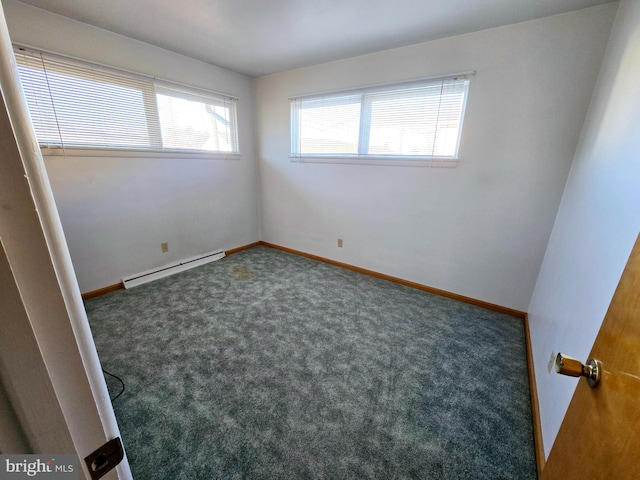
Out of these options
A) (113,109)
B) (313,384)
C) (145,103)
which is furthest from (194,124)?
(313,384)

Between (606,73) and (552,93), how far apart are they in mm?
314

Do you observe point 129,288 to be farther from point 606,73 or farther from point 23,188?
point 606,73

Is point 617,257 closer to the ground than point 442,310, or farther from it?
farther from it

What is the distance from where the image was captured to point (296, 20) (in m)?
2.03

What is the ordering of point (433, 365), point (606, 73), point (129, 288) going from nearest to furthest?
1. point (606, 73)
2. point (433, 365)
3. point (129, 288)

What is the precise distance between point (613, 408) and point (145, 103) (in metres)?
3.56

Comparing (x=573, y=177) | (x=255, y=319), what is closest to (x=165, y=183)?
(x=255, y=319)

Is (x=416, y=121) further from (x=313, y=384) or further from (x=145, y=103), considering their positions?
(x=145, y=103)

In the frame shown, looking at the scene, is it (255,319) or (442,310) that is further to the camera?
(442,310)

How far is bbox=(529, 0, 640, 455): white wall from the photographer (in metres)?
1.04

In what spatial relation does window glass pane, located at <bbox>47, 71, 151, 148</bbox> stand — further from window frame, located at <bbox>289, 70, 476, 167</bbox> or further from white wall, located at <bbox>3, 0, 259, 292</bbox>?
window frame, located at <bbox>289, 70, 476, 167</bbox>

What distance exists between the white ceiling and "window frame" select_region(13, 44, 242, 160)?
0.32 meters

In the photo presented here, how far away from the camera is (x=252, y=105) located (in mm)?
3600

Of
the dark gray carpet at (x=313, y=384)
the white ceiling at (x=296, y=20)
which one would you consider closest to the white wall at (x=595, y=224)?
the dark gray carpet at (x=313, y=384)
